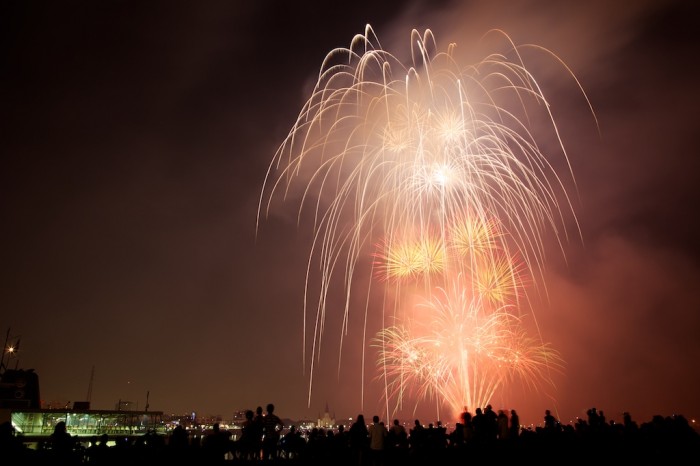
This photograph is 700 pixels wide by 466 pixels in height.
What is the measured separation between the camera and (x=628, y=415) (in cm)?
1839

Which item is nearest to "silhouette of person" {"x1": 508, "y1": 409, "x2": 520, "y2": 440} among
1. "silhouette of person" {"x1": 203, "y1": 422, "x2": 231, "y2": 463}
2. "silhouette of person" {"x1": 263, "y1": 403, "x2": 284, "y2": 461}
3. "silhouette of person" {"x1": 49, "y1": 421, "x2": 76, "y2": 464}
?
"silhouette of person" {"x1": 263, "y1": 403, "x2": 284, "y2": 461}

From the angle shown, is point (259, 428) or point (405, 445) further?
point (405, 445)

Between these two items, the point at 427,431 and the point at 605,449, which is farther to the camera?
the point at 427,431

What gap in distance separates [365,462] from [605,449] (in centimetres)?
780

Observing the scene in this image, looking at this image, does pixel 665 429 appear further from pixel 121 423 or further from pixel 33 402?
pixel 33 402

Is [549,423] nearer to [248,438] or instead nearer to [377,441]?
[377,441]

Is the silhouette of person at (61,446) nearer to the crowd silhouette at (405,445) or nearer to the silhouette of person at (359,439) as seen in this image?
the crowd silhouette at (405,445)

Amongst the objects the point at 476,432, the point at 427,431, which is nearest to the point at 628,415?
the point at 476,432

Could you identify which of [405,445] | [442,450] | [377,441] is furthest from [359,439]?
[442,450]

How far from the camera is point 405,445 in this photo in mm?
17875

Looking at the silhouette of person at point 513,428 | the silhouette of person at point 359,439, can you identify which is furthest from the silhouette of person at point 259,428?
the silhouette of person at point 513,428

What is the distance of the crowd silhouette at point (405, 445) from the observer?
1383 cm

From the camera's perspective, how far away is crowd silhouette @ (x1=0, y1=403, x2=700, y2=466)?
13.8 meters

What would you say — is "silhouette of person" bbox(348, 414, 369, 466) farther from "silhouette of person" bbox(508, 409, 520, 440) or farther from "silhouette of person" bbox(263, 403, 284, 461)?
"silhouette of person" bbox(508, 409, 520, 440)
